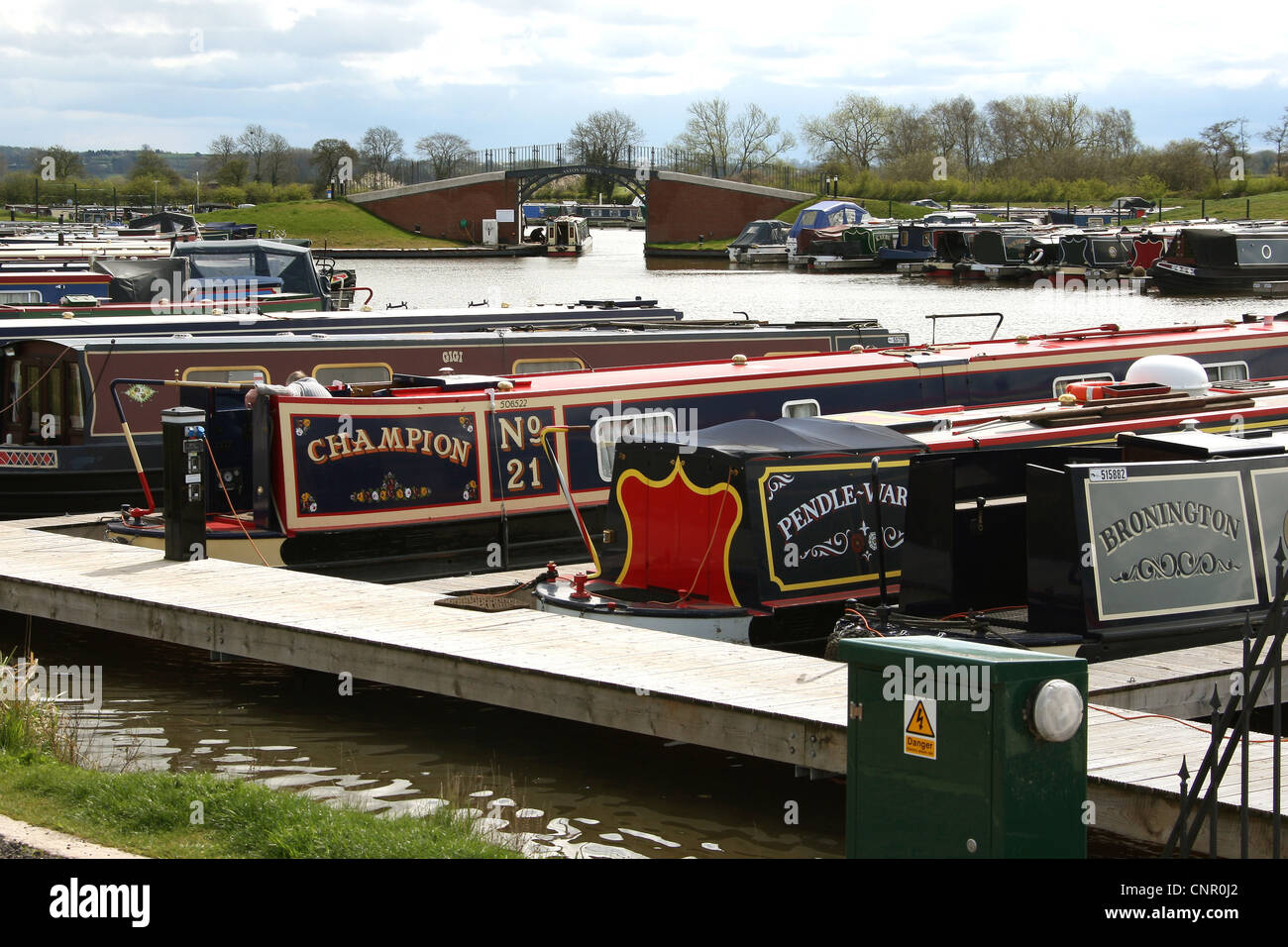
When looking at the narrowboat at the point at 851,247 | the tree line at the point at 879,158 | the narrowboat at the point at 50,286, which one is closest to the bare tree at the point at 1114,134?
the tree line at the point at 879,158

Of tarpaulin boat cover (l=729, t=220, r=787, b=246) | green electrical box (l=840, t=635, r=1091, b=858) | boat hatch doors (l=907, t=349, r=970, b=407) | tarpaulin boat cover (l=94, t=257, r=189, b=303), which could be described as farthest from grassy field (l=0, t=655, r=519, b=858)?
tarpaulin boat cover (l=729, t=220, r=787, b=246)

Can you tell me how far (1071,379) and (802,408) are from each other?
4.86 meters

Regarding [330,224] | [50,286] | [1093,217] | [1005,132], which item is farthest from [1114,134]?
[50,286]

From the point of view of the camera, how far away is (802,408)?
18.4 meters

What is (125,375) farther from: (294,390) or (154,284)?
(154,284)

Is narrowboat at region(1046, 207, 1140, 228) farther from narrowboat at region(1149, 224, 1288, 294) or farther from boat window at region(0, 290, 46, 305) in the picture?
boat window at region(0, 290, 46, 305)

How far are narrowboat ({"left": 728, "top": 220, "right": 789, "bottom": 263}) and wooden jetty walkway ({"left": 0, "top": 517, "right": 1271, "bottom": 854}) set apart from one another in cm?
8678

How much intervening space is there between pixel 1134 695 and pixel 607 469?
285 inches

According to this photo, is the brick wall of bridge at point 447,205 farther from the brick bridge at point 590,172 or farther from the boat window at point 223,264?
the boat window at point 223,264

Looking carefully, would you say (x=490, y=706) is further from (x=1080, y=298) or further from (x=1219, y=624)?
(x=1080, y=298)

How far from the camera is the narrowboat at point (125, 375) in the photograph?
63.9ft

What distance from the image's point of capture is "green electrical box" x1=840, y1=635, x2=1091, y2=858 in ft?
19.7

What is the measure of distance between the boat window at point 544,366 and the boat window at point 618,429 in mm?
5070

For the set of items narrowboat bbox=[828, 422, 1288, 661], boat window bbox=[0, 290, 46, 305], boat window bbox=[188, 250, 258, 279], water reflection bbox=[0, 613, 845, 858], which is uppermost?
boat window bbox=[188, 250, 258, 279]
